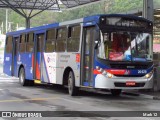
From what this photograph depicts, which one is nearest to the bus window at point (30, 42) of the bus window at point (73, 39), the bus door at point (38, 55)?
the bus door at point (38, 55)

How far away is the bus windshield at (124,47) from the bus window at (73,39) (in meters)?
1.60

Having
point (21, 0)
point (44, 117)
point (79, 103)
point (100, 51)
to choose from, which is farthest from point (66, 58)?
point (21, 0)

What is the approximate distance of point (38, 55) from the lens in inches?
821

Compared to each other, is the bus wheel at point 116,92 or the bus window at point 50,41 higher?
the bus window at point 50,41

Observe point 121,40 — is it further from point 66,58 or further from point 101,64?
point 66,58

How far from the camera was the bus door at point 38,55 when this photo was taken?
67.3ft

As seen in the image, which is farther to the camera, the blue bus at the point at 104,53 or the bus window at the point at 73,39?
the bus window at the point at 73,39

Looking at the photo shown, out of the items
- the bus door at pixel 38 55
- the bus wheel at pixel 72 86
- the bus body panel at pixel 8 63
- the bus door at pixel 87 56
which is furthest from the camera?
the bus body panel at pixel 8 63

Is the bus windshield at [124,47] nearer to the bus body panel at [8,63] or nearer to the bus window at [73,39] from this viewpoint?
the bus window at [73,39]

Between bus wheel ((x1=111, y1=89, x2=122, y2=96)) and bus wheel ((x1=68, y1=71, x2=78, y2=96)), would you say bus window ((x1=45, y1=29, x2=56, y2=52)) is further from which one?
bus wheel ((x1=111, y1=89, x2=122, y2=96))

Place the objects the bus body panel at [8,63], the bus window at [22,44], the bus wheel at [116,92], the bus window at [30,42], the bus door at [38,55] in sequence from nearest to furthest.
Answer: the bus wheel at [116,92] < the bus door at [38,55] < the bus window at [30,42] < the bus window at [22,44] < the bus body panel at [8,63]

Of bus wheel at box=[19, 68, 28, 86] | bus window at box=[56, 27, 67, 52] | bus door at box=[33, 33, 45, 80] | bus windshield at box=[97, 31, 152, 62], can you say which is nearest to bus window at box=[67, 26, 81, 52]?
bus window at box=[56, 27, 67, 52]

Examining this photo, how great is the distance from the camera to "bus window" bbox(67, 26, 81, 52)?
16734mm

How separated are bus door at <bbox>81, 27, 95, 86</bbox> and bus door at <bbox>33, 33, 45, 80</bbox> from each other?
4.57 meters
